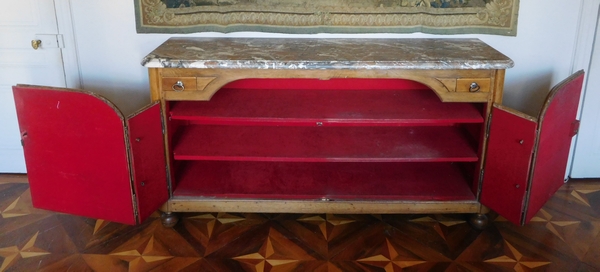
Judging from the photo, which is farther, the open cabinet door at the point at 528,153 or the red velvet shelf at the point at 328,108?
the red velvet shelf at the point at 328,108

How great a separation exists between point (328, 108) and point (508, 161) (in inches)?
32.6

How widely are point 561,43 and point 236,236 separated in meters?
1.92

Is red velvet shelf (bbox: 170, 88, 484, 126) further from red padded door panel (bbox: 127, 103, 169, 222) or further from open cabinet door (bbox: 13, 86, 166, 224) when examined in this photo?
open cabinet door (bbox: 13, 86, 166, 224)

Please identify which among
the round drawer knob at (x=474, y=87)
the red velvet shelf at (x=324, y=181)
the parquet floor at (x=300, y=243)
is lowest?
the parquet floor at (x=300, y=243)

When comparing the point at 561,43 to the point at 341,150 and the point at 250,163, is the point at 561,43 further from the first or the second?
the point at 250,163

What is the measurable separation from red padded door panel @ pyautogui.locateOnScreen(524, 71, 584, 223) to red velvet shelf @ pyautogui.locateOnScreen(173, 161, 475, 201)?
32 centimetres

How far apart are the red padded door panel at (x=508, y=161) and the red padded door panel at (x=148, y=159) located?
147 centimetres

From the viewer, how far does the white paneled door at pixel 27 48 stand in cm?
261

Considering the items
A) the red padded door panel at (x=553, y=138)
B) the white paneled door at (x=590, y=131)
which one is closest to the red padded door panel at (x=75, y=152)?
the red padded door panel at (x=553, y=138)

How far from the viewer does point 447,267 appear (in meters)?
2.21

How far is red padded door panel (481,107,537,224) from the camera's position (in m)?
2.12

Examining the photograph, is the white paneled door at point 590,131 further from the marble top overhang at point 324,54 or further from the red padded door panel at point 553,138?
the marble top overhang at point 324,54

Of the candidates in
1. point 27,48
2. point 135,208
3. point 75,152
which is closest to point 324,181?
point 135,208

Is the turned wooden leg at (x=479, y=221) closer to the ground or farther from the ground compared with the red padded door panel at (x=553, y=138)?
closer to the ground
